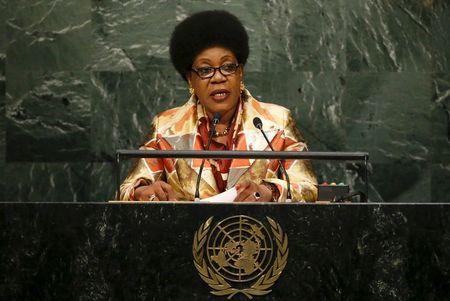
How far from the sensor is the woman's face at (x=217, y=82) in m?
4.98

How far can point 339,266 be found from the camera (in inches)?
129

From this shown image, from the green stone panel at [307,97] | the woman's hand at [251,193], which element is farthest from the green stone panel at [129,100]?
the woman's hand at [251,193]

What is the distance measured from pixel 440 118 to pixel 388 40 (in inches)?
25.6

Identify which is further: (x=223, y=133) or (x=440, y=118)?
(x=440, y=118)

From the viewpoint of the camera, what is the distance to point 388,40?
6.74m

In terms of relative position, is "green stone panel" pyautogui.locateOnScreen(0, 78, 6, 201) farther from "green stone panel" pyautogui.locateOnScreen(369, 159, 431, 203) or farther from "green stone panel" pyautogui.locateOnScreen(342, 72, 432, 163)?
"green stone panel" pyautogui.locateOnScreen(369, 159, 431, 203)

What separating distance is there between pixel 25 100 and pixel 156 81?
35.7 inches

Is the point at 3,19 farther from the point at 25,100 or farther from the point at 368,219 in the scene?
the point at 368,219

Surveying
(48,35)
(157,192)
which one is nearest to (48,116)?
(48,35)

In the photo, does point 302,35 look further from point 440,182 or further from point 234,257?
point 234,257

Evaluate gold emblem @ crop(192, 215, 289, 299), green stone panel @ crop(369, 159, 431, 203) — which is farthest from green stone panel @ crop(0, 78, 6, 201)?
gold emblem @ crop(192, 215, 289, 299)

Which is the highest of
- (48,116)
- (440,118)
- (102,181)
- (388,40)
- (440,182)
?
(388,40)

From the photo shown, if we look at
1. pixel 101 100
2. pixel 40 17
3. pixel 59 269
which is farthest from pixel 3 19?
pixel 59 269

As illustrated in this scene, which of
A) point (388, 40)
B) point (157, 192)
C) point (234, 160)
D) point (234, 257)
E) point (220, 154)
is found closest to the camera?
point (234, 257)
